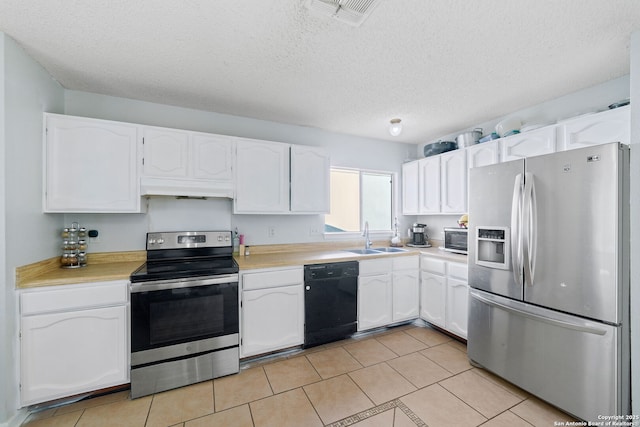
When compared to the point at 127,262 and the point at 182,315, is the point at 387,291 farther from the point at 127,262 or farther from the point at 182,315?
the point at 127,262

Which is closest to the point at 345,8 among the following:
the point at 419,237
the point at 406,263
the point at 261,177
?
the point at 261,177

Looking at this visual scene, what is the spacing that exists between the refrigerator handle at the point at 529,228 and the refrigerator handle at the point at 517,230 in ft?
0.10

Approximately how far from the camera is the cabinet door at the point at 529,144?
2297 millimetres

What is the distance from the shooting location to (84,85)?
2.25 m

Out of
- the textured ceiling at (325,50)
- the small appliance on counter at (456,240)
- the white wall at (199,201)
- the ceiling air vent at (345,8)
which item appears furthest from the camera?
the small appliance on counter at (456,240)

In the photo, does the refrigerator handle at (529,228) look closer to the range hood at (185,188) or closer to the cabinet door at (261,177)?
the cabinet door at (261,177)

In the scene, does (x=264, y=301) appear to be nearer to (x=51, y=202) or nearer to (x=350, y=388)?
(x=350, y=388)

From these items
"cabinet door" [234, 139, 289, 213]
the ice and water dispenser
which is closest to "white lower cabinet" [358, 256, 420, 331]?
the ice and water dispenser

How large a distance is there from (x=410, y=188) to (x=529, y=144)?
149 centimetres

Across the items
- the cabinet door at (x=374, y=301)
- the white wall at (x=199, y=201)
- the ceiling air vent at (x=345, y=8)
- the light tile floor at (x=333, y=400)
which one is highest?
the ceiling air vent at (x=345, y=8)

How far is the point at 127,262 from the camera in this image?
2.39 meters

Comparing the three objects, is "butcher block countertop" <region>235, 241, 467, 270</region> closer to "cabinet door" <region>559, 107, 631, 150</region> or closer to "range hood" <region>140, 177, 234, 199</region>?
"range hood" <region>140, 177, 234, 199</region>

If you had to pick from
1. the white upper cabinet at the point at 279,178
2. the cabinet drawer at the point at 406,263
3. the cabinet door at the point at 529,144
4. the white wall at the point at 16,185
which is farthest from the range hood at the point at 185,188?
the cabinet door at the point at 529,144

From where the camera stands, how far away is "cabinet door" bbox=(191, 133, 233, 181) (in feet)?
7.99
